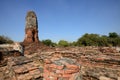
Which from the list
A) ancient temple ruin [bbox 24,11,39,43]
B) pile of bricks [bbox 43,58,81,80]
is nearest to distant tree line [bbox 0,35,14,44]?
ancient temple ruin [bbox 24,11,39,43]

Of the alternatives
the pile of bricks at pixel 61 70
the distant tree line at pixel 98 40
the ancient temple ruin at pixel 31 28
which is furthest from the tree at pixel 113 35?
the pile of bricks at pixel 61 70

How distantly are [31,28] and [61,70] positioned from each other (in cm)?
1925

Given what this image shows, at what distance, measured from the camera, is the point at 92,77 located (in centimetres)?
230

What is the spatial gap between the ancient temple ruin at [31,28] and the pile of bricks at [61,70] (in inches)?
736

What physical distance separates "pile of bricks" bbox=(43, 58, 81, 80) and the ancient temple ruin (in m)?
18.7

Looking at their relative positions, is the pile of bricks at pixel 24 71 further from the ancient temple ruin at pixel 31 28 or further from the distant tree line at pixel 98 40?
the distant tree line at pixel 98 40

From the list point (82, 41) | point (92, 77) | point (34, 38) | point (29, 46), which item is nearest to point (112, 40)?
point (82, 41)

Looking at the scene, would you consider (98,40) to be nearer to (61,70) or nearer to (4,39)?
(4,39)

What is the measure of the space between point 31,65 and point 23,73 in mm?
303

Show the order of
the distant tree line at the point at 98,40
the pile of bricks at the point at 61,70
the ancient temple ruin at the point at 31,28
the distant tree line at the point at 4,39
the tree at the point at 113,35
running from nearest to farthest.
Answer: the pile of bricks at the point at 61,70, the ancient temple ruin at the point at 31,28, the distant tree line at the point at 4,39, the distant tree line at the point at 98,40, the tree at the point at 113,35

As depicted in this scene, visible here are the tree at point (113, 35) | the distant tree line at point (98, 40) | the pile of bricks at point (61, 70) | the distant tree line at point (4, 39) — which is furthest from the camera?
the tree at point (113, 35)

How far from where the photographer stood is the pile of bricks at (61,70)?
174cm

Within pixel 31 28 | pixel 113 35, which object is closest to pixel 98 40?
pixel 113 35

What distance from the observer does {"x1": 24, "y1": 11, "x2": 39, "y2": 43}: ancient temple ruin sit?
66.1 feet
